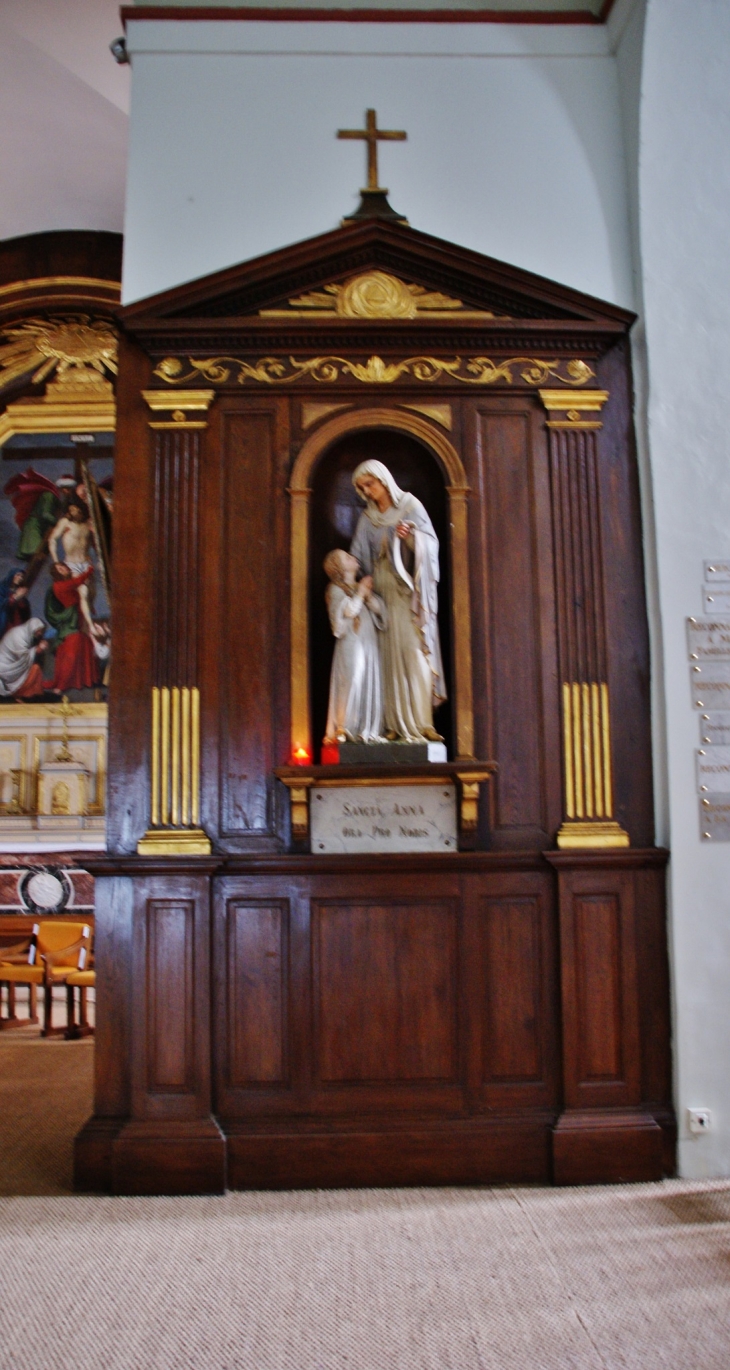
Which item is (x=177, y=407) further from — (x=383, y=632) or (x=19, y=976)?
(x=19, y=976)

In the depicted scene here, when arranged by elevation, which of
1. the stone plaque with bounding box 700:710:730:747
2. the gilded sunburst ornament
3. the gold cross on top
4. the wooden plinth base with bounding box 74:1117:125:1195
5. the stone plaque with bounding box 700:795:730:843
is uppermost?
the gilded sunburst ornament

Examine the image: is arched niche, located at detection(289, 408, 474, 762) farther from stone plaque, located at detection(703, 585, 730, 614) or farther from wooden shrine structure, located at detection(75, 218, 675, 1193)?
stone plaque, located at detection(703, 585, 730, 614)

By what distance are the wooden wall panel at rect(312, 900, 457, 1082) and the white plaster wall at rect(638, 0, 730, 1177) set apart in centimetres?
95

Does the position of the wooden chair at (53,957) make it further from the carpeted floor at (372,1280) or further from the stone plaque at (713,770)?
the stone plaque at (713,770)

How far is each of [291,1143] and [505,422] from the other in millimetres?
3135

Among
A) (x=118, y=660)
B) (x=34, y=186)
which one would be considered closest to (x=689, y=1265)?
(x=118, y=660)

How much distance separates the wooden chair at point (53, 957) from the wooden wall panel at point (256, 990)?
4.12 m

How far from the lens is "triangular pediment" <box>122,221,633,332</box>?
4648 mm

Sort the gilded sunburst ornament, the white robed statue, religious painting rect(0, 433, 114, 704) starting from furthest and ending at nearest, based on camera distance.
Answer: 1. religious painting rect(0, 433, 114, 704)
2. the gilded sunburst ornament
3. the white robed statue

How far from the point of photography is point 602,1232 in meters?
3.73

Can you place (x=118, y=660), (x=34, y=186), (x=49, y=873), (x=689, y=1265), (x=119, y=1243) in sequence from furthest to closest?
(x=49, y=873) < (x=34, y=186) < (x=118, y=660) < (x=119, y=1243) < (x=689, y=1265)

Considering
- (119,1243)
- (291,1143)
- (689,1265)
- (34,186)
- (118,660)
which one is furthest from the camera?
(34,186)

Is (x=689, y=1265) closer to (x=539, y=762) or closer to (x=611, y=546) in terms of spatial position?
(x=539, y=762)

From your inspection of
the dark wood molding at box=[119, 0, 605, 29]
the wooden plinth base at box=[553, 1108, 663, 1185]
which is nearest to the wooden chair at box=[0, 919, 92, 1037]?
the wooden plinth base at box=[553, 1108, 663, 1185]
